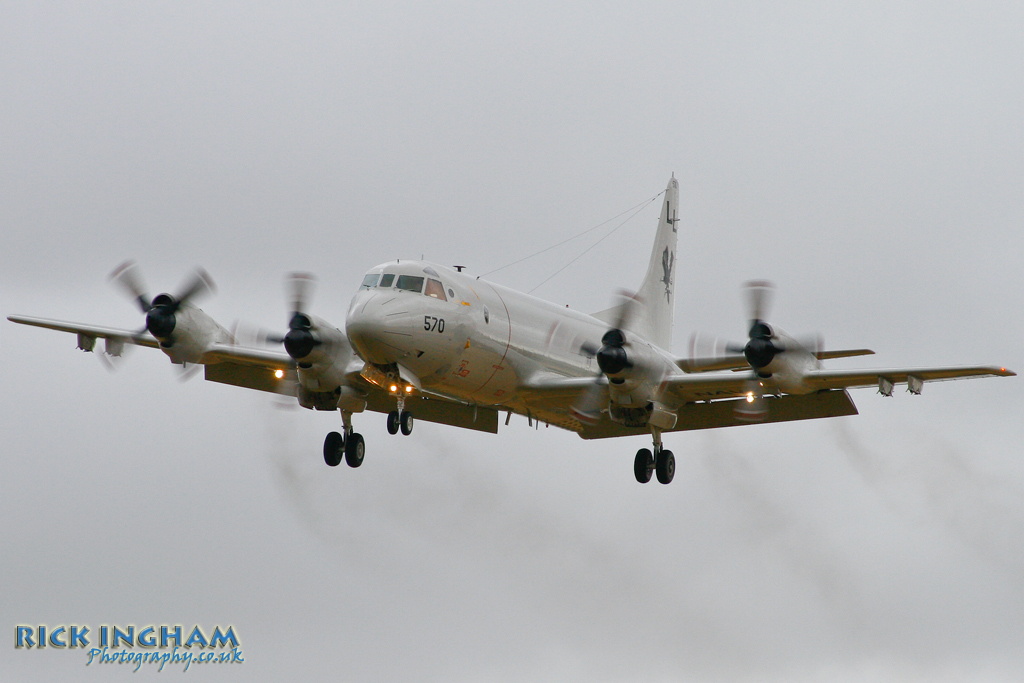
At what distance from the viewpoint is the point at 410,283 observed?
22719 mm

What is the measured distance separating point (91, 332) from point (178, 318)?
275cm

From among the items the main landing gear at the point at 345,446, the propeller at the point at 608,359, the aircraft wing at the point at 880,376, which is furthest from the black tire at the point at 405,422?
the aircraft wing at the point at 880,376

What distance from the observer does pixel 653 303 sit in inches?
1307

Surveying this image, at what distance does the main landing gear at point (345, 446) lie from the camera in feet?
82.3

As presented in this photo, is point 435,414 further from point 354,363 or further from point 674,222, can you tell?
point 674,222

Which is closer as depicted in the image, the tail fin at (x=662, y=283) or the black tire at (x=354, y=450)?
the black tire at (x=354, y=450)

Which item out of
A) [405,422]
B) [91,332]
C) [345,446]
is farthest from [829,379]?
[91,332]

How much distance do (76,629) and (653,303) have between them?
16116 mm

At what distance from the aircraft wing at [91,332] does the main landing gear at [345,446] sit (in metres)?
4.11

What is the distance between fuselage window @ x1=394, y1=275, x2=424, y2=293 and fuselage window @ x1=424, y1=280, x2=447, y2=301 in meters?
0.16

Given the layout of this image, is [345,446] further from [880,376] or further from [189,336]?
[880,376]

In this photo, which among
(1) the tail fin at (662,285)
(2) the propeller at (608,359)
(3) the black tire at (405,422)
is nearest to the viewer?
(3) the black tire at (405,422)

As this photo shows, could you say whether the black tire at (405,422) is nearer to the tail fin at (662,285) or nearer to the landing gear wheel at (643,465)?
the landing gear wheel at (643,465)

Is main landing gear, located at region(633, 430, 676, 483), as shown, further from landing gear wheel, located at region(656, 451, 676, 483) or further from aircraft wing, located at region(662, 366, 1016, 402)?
aircraft wing, located at region(662, 366, 1016, 402)
